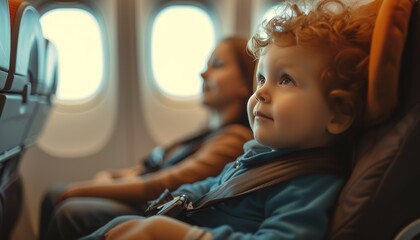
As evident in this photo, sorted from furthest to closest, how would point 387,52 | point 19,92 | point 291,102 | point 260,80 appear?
point 19,92, point 260,80, point 291,102, point 387,52

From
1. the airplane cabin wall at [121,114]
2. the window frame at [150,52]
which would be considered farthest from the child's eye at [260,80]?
the window frame at [150,52]

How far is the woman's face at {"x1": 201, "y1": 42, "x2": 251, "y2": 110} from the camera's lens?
184cm

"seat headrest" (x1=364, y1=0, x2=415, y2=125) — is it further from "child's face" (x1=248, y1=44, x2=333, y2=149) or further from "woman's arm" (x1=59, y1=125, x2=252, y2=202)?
"woman's arm" (x1=59, y1=125, x2=252, y2=202)

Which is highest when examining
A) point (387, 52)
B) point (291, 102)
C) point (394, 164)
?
point (387, 52)

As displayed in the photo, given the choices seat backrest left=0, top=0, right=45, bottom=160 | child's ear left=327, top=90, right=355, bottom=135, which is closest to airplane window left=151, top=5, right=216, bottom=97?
seat backrest left=0, top=0, right=45, bottom=160

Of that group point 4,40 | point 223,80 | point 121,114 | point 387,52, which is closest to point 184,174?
point 223,80

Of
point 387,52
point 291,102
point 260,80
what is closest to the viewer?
point 387,52

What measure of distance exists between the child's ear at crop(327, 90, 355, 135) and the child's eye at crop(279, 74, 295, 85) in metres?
0.09

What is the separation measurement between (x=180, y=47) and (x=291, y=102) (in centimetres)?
197

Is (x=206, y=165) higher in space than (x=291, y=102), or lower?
lower

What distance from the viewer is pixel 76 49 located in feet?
9.15

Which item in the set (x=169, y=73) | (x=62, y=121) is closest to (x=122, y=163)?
(x=62, y=121)

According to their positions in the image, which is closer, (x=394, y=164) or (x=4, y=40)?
(x=394, y=164)

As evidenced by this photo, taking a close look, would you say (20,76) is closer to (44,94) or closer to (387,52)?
(44,94)
